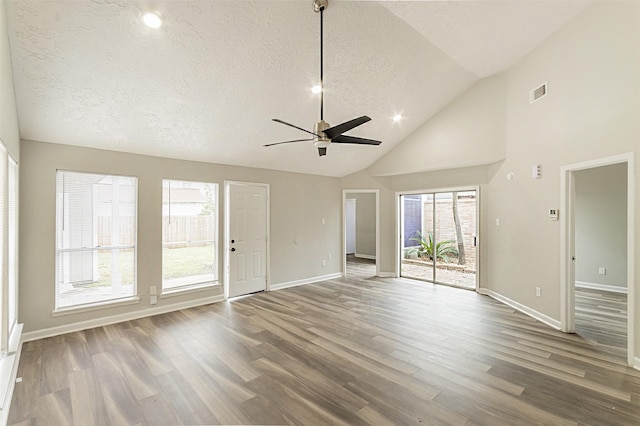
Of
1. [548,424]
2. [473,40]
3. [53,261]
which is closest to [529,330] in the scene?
[548,424]

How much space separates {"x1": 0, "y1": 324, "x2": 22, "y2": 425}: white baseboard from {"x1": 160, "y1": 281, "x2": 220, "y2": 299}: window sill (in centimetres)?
170

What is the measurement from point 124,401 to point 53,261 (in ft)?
8.15

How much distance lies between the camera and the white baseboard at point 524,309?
13.0 ft

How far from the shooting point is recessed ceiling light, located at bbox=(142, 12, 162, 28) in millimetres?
2545

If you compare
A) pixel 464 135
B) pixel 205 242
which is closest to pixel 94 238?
pixel 205 242

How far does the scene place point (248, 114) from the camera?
13.7 feet

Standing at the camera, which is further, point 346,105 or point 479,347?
point 346,105

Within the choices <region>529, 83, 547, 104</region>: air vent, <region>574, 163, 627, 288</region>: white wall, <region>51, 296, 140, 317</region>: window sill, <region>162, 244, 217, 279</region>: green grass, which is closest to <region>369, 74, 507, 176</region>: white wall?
<region>529, 83, 547, 104</region>: air vent

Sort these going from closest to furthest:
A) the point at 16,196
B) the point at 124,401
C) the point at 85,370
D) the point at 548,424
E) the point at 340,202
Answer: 1. the point at 548,424
2. the point at 124,401
3. the point at 85,370
4. the point at 16,196
5. the point at 340,202

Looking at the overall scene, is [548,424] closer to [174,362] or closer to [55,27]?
[174,362]

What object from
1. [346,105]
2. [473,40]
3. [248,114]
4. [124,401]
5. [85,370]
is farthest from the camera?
[346,105]

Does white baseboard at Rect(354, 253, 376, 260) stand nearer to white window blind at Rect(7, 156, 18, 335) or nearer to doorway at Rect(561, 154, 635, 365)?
doorway at Rect(561, 154, 635, 365)

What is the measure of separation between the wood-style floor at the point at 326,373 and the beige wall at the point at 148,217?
557 millimetres

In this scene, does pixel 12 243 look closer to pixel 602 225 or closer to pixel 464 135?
pixel 464 135
